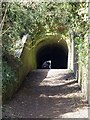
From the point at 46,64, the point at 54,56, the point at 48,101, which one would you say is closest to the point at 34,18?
the point at 48,101

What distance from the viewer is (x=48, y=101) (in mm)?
9508

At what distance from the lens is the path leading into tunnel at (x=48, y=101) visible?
7847 millimetres

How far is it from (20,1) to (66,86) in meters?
4.87

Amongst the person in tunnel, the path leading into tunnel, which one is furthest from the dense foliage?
the person in tunnel

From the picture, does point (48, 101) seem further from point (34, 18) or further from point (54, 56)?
point (54, 56)

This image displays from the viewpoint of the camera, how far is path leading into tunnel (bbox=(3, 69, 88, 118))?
7847mm

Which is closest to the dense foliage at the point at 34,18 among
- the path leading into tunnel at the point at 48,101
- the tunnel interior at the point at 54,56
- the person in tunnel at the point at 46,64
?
the path leading into tunnel at the point at 48,101

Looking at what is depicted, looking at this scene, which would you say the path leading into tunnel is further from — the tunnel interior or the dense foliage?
the tunnel interior

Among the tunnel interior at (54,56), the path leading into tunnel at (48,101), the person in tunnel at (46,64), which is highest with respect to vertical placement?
the tunnel interior at (54,56)

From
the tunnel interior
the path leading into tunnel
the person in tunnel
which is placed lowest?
the path leading into tunnel

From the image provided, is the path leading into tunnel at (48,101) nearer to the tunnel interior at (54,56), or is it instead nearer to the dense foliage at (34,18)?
the dense foliage at (34,18)

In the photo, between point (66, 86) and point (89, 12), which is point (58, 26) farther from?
point (89, 12)

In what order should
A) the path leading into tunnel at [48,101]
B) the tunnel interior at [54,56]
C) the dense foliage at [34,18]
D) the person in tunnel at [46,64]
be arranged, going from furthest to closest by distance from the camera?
the person in tunnel at [46,64], the tunnel interior at [54,56], the path leading into tunnel at [48,101], the dense foliage at [34,18]

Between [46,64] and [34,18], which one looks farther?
[46,64]
